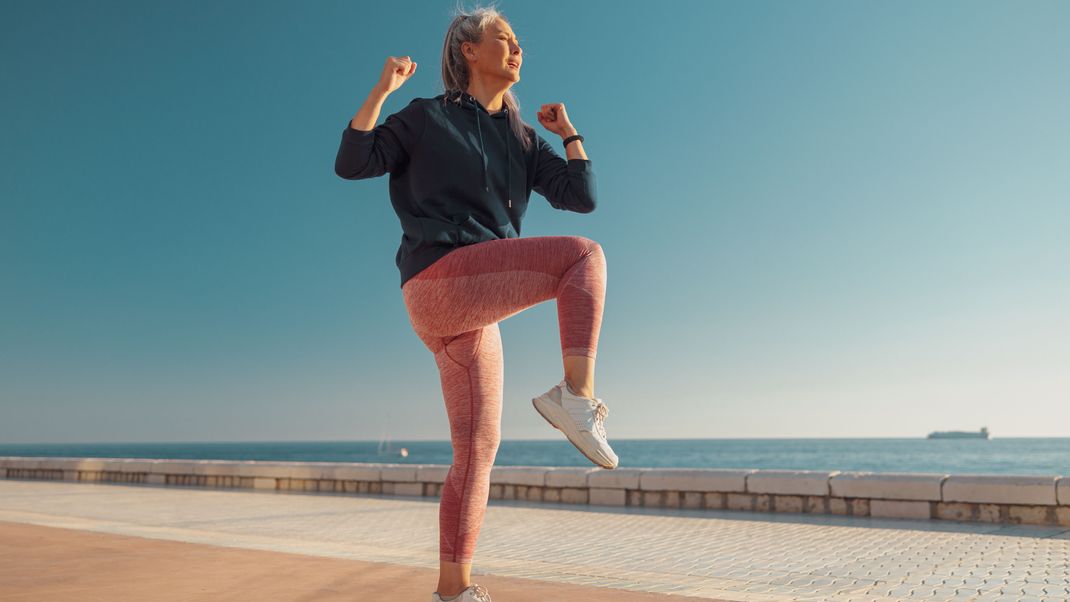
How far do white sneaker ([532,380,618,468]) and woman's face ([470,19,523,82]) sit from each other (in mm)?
1113

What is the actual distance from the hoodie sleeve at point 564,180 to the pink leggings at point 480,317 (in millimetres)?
385

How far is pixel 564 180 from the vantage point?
2641 millimetres

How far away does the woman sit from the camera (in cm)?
220

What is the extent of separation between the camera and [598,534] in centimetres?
763

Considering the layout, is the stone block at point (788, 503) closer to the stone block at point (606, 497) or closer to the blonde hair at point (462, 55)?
the stone block at point (606, 497)

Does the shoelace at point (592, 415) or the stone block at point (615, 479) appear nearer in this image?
the shoelace at point (592, 415)

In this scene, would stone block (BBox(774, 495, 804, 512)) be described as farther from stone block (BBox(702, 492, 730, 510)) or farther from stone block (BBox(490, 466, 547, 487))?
stone block (BBox(490, 466, 547, 487))

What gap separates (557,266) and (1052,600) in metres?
3.66

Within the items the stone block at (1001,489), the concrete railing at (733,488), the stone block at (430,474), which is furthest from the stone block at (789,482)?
the stone block at (430,474)

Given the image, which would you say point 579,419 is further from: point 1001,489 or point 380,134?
point 1001,489

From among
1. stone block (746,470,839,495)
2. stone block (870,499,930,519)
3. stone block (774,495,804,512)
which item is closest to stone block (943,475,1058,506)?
stone block (870,499,930,519)

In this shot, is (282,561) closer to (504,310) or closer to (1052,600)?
(504,310)

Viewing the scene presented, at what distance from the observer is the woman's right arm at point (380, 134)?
2400mm

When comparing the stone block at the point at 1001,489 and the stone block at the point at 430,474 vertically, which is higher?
the stone block at the point at 1001,489
